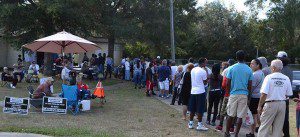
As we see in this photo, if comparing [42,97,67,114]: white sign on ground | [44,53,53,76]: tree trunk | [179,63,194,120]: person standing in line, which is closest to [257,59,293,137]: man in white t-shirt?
[179,63,194,120]: person standing in line

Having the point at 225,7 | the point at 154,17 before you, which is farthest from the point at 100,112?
the point at 225,7

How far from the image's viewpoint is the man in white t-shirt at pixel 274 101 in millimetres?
7918

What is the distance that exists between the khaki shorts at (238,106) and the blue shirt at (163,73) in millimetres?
9099

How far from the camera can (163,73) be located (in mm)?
18312

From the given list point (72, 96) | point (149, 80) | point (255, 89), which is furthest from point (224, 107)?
point (149, 80)

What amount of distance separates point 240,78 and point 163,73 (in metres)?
9.32

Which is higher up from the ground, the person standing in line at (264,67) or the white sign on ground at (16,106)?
the person standing in line at (264,67)

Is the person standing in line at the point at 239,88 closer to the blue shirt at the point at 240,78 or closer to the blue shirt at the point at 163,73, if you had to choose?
the blue shirt at the point at 240,78

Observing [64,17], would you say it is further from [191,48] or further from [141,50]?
[191,48]

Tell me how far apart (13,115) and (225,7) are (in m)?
44.2

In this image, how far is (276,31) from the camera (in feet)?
141

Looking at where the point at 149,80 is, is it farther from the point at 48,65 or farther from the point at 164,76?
the point at 48,65

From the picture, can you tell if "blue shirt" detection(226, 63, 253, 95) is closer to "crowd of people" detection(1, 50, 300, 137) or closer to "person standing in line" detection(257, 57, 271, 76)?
"crowd of people" detection(1, 50, 300, 137)

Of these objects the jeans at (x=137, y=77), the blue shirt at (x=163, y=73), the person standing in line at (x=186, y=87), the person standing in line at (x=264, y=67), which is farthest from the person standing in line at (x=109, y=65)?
the person standing in line at (x=264, y=67)
